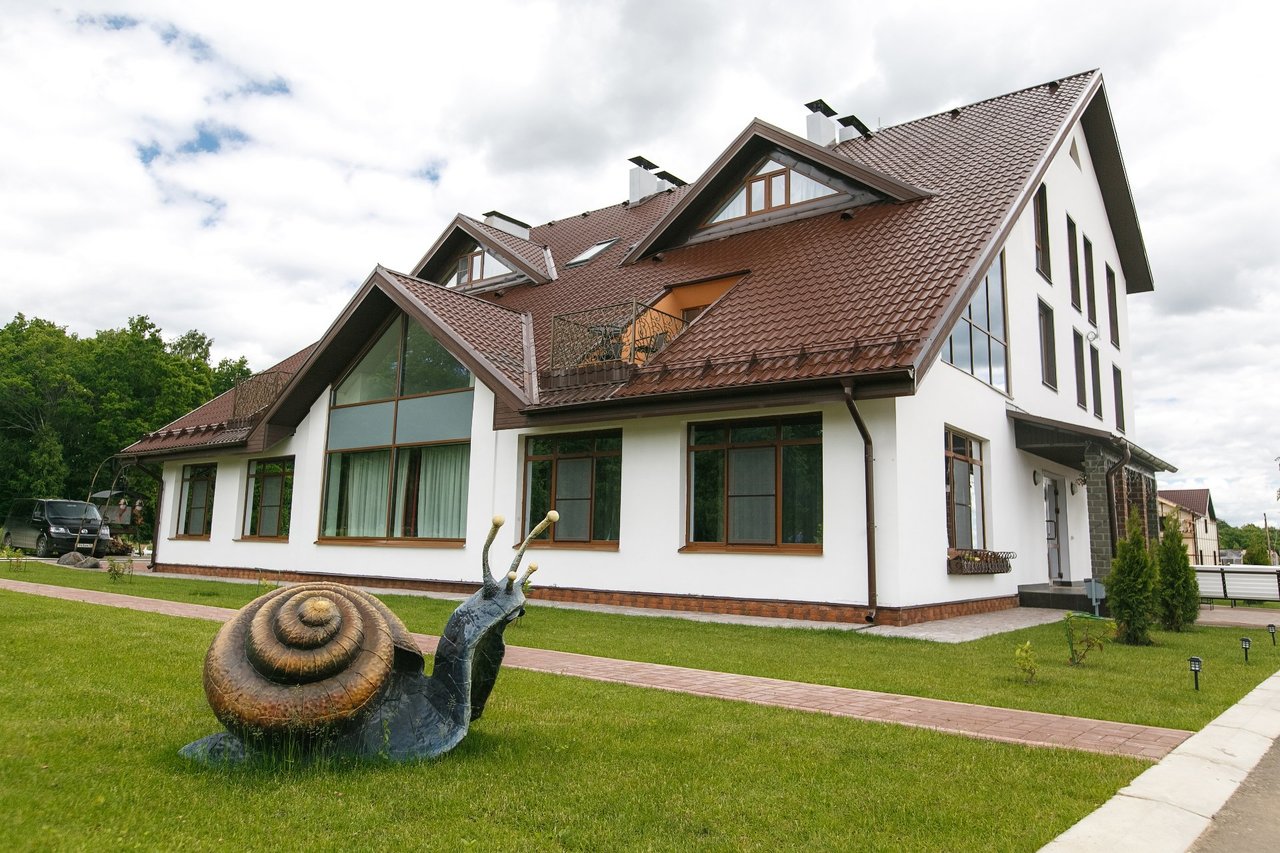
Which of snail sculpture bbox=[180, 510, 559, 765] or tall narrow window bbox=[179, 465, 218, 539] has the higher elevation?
tall narrow window bbox=[179, 465, 218, 539]

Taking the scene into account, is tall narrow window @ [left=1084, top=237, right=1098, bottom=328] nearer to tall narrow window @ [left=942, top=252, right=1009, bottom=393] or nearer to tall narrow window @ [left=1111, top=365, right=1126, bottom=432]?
tall narrow window @ [left=1111, top=365, right=1126, bottom=432]

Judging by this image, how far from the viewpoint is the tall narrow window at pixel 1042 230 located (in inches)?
688

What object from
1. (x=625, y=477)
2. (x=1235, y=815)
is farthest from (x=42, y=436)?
(x=1235, y=815)

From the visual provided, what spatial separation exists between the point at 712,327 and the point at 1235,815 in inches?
413

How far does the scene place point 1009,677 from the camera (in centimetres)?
733

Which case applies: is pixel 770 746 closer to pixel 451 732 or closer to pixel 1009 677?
pixel 451 732

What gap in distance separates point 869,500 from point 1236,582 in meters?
9.34

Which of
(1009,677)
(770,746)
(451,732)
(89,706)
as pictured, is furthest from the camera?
(1009,677)

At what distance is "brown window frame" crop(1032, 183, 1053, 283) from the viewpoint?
17.5 m

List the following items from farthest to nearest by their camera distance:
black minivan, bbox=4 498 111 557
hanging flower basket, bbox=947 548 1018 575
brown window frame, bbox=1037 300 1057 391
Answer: black minivan, bbox=4 498 111 557 → brown window frame, bbox=1037 300 1057 391 → hanging flower basket, bbox=947 548 1018 575

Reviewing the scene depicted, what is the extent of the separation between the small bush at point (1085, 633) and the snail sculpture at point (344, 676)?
6153mm

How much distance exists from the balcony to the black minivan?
57.1ft

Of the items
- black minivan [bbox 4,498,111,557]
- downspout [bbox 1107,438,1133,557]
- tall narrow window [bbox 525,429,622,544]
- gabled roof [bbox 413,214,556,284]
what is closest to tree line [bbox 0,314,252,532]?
black minivan [bbox 4,498,111,557]

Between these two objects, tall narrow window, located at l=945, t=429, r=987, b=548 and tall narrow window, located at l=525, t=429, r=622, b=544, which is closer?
tall narrow window, located at l=945, t=429, r=987, b=548
